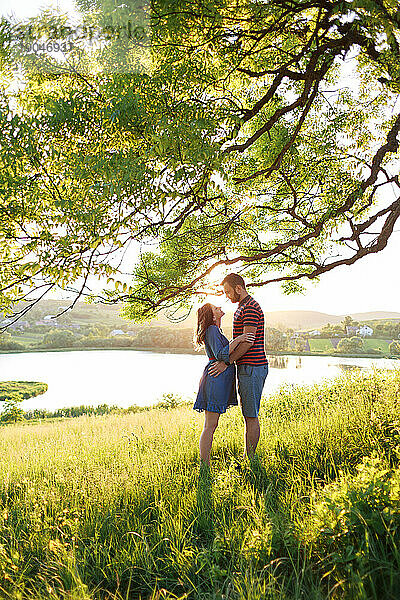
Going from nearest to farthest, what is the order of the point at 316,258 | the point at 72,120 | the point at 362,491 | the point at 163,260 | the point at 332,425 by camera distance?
the point at 362,491 → the point at 72,120 → the point at 332,425 → the point at 163,260 → the point at 316,258

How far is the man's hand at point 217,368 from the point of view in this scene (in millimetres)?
4645

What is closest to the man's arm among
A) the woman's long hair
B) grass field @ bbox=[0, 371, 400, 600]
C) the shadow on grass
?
the woman's long hair

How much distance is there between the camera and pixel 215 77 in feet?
15.1

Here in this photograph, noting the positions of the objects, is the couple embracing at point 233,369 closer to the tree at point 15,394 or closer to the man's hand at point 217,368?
the man's hand at point 217,368

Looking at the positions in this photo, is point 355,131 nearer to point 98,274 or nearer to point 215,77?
point 215,77

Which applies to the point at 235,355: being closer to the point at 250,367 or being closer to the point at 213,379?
the point at 250,367

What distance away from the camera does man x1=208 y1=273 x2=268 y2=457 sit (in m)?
4.64

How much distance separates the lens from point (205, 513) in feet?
11.5

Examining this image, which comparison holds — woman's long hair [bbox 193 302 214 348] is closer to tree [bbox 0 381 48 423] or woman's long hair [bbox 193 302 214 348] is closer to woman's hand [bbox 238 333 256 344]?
woman's hand [bbox 238 333 256 344]

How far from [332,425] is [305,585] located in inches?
128

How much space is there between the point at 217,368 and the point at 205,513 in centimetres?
156

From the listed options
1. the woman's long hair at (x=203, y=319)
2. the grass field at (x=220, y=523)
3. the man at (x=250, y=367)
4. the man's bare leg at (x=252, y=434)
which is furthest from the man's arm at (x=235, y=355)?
the grass field at (x=220, y=523)

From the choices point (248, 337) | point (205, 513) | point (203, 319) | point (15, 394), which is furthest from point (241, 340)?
point (15, 394)

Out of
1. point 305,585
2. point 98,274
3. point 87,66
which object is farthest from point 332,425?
point 87,66
